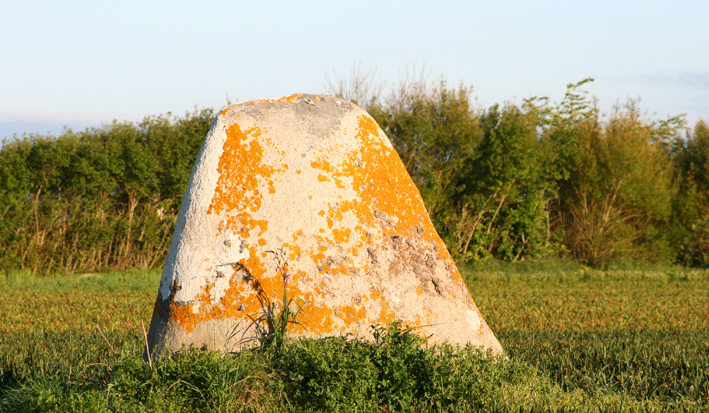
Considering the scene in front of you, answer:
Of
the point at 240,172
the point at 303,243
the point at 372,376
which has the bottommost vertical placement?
the point at 372,376

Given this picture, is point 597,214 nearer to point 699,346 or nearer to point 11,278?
point 699,346

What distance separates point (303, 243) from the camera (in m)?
3.88

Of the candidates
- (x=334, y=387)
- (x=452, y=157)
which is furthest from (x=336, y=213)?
(x=452, y=157)

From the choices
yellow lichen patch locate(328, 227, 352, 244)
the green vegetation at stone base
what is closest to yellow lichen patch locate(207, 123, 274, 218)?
yellow lichen patch locate(328, 227, 352, 244)

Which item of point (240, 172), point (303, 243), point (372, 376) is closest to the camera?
point (372, 376)

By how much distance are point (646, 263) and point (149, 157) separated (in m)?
16.4

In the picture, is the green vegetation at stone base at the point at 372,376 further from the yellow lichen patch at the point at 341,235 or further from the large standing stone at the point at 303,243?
the yellow lichen patch at the point at 341,235

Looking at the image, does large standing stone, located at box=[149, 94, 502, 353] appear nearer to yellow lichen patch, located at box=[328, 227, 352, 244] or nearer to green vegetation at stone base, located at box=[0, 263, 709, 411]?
yellow lichen patch, located at box=[328, 227, 352, 244]

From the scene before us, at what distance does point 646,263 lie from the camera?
19.4 meters

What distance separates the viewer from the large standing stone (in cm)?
376

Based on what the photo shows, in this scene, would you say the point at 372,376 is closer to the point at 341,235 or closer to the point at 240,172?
the point at 341,235

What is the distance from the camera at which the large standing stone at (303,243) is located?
12.3ft

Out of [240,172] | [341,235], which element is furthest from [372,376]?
[240,172]

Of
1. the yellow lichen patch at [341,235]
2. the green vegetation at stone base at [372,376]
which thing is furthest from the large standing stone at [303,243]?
the green vegetation at stone base at [372,376]
